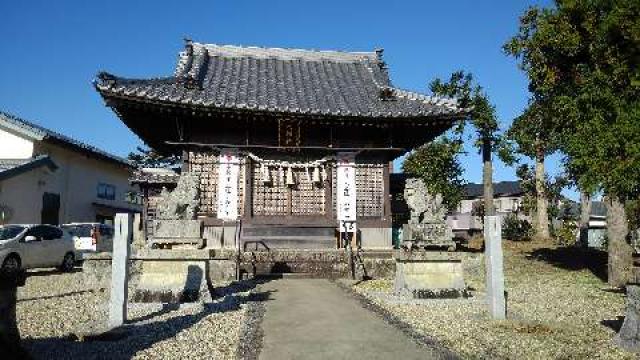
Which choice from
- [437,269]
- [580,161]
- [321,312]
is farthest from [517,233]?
[321,312]

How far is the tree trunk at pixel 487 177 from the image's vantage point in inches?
957

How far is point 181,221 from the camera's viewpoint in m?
10.2

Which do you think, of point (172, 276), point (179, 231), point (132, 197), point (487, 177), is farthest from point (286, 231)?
point (132, 197)

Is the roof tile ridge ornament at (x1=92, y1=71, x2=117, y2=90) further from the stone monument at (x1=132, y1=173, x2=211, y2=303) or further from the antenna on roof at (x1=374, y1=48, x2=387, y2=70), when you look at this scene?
the antenna on roof at (x1=374, y1=48, x2=387, y2=70)

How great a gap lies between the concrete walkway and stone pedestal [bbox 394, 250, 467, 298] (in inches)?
47.8

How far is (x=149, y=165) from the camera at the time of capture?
51.4 m

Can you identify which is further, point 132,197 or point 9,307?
point 132,197

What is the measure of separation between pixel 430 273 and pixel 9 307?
7677 mm

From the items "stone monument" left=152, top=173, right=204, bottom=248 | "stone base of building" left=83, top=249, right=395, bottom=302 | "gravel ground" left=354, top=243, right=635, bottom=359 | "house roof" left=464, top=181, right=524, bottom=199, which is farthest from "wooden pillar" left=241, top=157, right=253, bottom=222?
"house roof" left=464, top=181, right=524, bottom=199

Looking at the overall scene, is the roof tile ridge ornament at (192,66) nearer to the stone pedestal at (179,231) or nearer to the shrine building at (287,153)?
the shrine building at (287,153)

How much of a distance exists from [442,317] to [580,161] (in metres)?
5.87

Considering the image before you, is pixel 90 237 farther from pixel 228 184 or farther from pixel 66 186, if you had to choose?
pixel 66 186

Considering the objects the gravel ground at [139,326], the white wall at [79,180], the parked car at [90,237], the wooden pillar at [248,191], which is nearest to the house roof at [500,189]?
the white wall at [79,180]

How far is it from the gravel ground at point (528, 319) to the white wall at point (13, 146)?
21039mm
